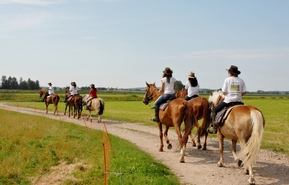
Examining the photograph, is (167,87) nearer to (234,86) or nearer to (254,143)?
(234,86)

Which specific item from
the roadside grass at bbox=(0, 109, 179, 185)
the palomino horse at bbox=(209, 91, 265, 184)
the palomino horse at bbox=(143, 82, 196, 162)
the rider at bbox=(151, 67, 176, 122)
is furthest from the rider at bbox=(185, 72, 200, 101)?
the palomino horse at bbox=(209, 91, 265, 184)

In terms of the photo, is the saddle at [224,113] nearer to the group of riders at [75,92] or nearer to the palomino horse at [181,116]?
the palomino horse at [181,116]

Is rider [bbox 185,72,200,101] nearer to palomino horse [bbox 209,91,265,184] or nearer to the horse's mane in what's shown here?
the horse's mane

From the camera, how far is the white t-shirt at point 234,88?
10164mm

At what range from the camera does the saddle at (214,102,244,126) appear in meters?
9.91

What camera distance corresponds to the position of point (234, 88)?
10188 millimetres

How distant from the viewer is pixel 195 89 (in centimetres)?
1409

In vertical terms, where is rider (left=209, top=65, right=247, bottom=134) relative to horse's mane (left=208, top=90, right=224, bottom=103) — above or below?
above

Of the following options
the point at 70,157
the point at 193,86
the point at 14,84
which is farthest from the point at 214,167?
the point at 14,84

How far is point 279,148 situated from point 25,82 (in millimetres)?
168479

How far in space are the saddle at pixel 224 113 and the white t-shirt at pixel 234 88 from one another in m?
0.14

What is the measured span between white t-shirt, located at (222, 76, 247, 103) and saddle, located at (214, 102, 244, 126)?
140mm

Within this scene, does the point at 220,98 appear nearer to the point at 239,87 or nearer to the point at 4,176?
the point at 239,87

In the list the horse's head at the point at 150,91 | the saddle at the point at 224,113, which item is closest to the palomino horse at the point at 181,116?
the saddle at the point at 224,113
